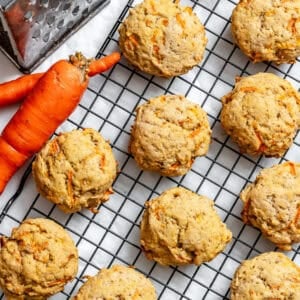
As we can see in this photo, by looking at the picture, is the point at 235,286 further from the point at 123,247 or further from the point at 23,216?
the point at 23,216

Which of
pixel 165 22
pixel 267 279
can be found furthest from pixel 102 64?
pixel 267 279

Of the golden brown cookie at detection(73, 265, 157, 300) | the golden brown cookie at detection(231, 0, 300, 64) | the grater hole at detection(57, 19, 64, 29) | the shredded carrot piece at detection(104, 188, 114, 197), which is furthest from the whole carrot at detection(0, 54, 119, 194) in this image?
the golden brown cookie at detection(231, 0, 300, 64)

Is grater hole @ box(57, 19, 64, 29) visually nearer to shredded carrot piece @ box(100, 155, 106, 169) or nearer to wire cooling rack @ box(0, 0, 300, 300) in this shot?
wire cooling rack @ box(0, 0, 300, 300)

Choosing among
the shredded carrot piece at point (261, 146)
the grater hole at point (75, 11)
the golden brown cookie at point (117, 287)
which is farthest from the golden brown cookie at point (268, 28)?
the golden brown cookie at point (117, 287)

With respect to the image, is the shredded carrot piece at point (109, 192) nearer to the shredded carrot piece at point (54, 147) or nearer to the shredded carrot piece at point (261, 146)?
the shredded carrot piece at point (54, 147)

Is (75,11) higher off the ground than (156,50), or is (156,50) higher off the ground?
(75,11)

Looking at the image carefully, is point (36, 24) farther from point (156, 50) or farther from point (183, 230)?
point (183, 230)

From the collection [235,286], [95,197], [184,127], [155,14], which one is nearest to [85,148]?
[95,197]
